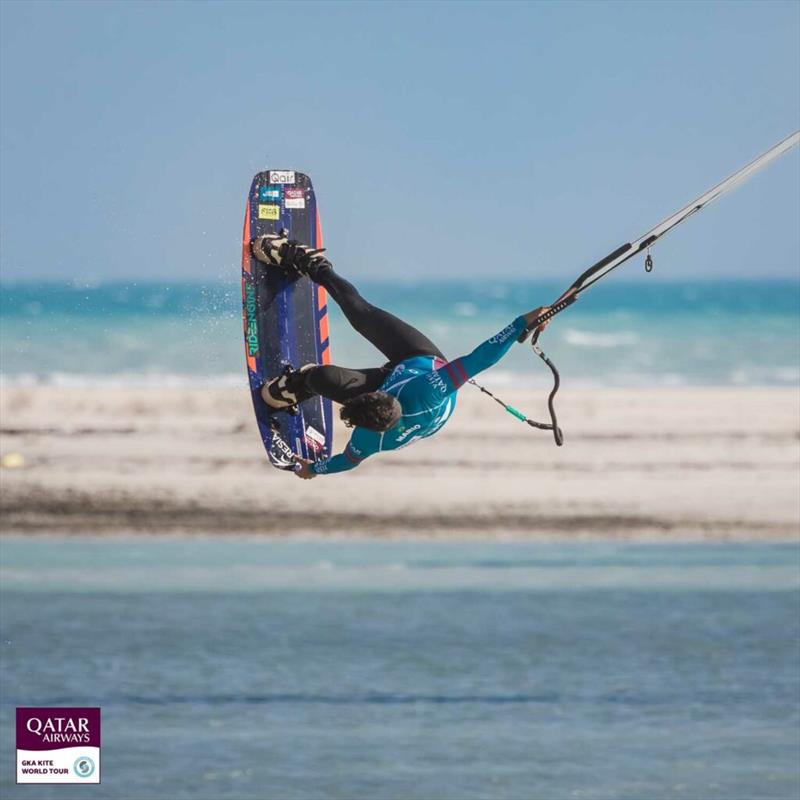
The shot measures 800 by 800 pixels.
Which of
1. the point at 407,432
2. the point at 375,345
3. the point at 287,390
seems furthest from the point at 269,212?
the point at 407,432

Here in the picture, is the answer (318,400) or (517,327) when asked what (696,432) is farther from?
(517,327)

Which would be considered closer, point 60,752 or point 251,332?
point 251,332

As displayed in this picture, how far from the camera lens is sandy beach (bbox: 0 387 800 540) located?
17.4 meters

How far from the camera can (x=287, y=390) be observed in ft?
32.1

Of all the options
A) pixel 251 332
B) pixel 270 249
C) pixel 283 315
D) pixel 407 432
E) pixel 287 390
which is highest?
pixel 270 249

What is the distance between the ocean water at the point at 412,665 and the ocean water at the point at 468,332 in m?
2.23

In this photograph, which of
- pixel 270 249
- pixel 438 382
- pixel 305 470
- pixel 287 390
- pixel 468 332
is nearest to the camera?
pixel 438 382

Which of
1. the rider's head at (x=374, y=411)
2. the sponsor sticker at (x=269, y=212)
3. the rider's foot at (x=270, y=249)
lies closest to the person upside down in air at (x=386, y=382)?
the rider's head at (x=374, y=411)

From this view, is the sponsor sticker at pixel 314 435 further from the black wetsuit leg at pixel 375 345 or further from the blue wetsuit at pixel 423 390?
the blue wetsuit at pixel 423 390

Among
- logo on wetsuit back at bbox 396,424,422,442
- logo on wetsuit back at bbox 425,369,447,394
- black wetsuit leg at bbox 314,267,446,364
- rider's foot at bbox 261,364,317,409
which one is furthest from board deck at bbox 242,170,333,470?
logo on wetsuit back at bbox 425,369,447,394

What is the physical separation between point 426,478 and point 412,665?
6.32 metres

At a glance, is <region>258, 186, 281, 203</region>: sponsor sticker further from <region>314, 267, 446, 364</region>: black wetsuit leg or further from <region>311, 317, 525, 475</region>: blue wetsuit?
<region>311, 317, 525, 475</region>: blue wetsuit

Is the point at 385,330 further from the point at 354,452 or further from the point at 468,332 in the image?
the point at 468,332

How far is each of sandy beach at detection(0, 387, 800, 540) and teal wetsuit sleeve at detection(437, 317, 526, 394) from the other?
884cm
